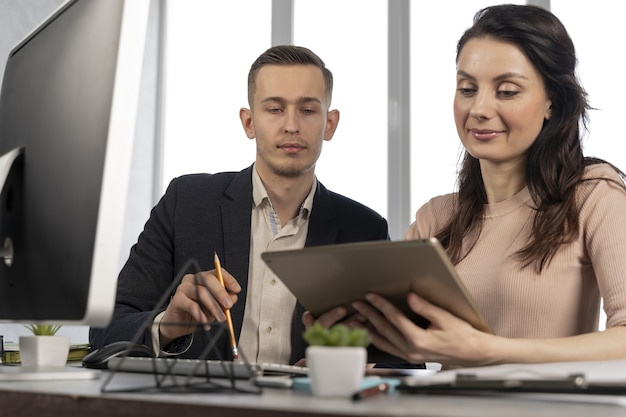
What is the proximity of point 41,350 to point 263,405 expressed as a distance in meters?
0.73

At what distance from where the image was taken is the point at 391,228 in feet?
13.0

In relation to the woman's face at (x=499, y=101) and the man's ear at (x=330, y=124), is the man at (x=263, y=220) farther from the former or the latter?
the woman's face at (x=499, y=101)

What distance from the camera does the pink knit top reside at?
5.00 ft

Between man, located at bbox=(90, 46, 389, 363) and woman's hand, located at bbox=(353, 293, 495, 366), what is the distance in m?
0.83

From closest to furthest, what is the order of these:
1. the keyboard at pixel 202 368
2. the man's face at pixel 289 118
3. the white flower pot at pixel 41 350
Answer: the keyboard at pixel 202 368 < the white flower pot at pixel 41 350 < the man's face at pixel 289 118

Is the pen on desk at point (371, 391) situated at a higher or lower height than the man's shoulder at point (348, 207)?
lower

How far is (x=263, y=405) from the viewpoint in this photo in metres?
0.68

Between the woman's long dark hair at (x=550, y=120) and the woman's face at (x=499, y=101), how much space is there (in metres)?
0.02

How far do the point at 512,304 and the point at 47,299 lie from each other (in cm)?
98

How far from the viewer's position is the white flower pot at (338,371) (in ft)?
2.56

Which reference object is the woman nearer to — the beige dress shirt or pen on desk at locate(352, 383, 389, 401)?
the beige dress shirt

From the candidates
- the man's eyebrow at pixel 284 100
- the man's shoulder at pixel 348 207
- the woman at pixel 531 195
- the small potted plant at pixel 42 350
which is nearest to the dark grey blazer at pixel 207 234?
the man's shoulder at pixel 348 207

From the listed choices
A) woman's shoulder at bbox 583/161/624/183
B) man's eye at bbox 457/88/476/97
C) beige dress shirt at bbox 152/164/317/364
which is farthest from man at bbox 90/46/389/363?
woman's shoulder at bbox 583/161/624/183

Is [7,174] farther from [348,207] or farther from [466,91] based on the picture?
[348,207]
